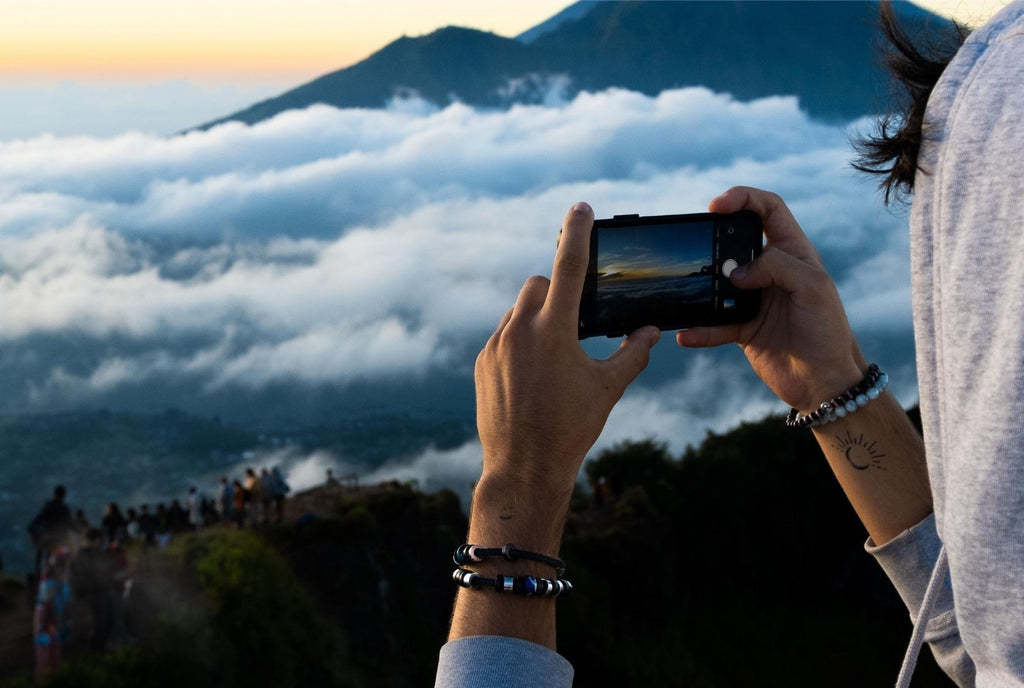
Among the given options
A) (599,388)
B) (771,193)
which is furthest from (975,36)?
(771,193)

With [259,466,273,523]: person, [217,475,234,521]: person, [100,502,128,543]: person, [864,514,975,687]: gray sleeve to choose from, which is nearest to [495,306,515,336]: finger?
[864,514,975,687]: gray sleeve

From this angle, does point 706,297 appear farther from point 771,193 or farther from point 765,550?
point 765,550

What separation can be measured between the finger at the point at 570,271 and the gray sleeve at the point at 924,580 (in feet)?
3.28

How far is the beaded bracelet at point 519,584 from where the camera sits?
5.55 ft

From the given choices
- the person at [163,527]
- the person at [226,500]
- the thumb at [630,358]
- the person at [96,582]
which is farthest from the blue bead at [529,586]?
the person at [226,500]

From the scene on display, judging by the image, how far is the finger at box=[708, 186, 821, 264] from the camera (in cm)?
253

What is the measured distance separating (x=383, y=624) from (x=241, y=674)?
5067mm

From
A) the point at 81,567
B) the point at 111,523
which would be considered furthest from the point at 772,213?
the point at 111,523

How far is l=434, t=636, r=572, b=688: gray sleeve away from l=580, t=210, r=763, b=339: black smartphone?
40.6 inches

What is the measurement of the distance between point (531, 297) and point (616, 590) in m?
27.0

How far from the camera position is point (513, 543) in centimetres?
175

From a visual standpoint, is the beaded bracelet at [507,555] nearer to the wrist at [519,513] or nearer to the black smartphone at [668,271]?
the wrist at [519,513]

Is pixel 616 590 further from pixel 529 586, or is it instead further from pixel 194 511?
pixel 529 586

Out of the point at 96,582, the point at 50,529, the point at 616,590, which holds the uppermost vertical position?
the point at 50,529
